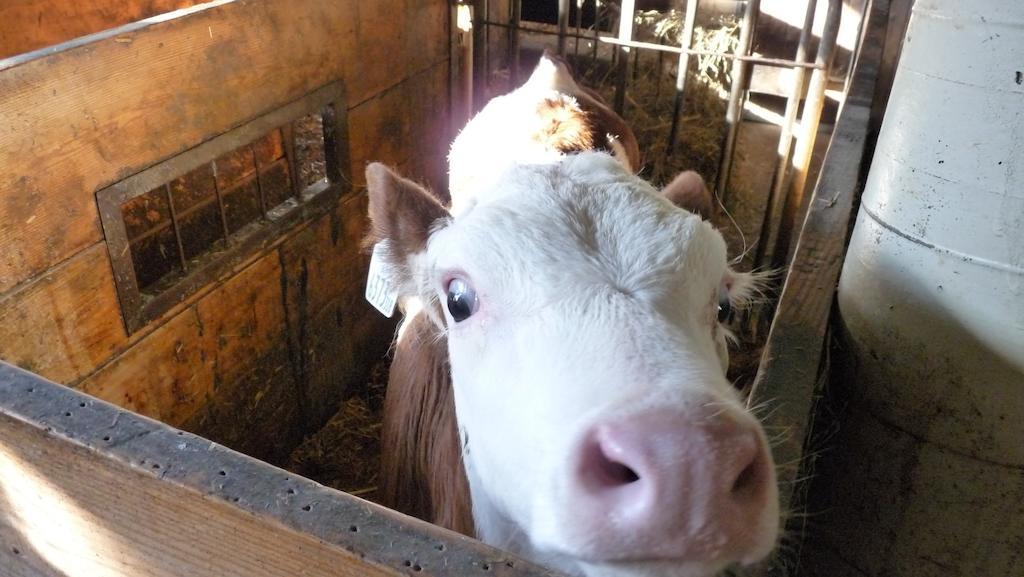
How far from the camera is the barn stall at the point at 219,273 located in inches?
33.7

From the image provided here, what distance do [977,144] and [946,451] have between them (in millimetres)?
685

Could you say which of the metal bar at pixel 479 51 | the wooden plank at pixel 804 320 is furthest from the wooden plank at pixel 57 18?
the wooden plank at pixel 804 320

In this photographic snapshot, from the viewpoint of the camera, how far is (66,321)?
222 cm

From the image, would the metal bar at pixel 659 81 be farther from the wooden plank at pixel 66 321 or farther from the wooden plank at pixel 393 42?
the wooden plank at pixel 66 321

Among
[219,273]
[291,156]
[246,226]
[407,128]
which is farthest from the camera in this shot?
[407,128]

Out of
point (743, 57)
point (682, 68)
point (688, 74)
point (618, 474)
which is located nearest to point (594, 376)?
point (618, 474)

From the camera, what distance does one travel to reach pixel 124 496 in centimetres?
88

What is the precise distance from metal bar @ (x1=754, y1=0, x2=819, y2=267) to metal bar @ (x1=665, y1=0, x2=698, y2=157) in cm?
56

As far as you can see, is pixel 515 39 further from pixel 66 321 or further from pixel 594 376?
pixel 594 376

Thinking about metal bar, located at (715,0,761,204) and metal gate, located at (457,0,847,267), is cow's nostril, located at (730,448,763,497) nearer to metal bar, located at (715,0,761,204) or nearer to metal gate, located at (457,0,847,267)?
metal gate, located at (457,0,847,267)

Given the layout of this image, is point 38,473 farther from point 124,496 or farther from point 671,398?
point 671,398

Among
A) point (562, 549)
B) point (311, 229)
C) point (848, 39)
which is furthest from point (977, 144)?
point (848, 39)

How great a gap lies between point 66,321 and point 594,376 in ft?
6.10

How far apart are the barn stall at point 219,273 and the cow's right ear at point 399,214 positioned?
2.22 ft
